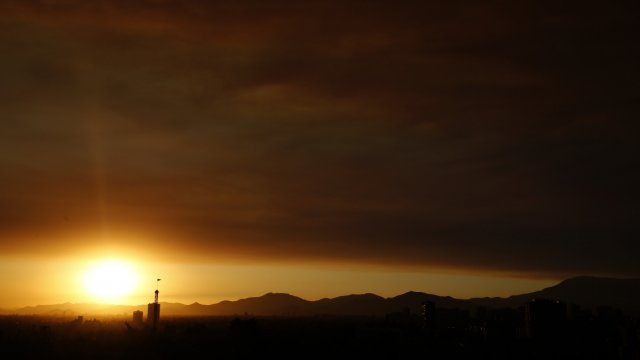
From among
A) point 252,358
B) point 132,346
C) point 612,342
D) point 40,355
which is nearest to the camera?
point 252,358

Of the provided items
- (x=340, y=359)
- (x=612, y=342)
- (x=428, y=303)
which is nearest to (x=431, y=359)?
(x=340, y=359)

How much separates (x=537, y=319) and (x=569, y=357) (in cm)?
899

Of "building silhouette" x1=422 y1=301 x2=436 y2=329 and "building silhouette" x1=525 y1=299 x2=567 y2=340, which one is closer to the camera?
"building silhouette" x1=525 y1=299 x2=567 y2=340

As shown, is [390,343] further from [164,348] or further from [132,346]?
[132,346]

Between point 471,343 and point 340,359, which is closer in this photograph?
point 340,359

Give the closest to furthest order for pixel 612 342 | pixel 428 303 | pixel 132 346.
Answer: pixel 132 346 < pixel 612 342 < pixel 428 303

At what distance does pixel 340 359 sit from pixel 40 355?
26723 mm

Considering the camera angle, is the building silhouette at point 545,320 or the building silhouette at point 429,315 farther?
the building silhouette at point 429,315

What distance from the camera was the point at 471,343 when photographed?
202 feet

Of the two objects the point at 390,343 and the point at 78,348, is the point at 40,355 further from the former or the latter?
the point at 390,343

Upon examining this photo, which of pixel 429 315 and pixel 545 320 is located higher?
pixel 429 315

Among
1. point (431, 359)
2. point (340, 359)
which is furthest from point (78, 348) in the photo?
point (431, 359)

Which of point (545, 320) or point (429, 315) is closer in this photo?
point (545, 320)

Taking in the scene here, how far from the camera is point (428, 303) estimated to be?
96250mm
